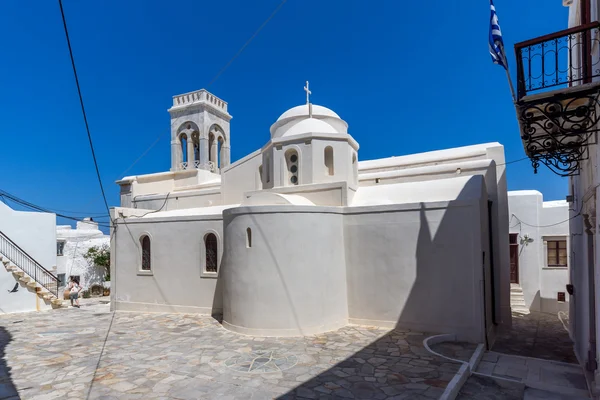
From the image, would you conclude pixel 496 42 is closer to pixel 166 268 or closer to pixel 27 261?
pixel 166 268

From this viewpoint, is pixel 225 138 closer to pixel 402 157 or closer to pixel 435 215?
pixel 402 157

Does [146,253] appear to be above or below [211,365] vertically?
above

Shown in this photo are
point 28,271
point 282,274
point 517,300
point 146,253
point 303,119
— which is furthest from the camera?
point 303,119

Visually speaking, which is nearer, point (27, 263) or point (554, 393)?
point (554, 393)

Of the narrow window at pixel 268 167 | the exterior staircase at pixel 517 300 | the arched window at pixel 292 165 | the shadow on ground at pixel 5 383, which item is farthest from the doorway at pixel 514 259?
the shadow on ground at pixel 5 383

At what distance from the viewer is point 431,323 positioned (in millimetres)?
9195

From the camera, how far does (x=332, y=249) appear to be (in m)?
10.1

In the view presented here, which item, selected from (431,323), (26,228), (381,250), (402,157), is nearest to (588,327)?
(431,323)

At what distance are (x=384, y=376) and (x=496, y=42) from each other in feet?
19.3

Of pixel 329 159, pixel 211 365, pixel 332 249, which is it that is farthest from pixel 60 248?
pixel 211 365

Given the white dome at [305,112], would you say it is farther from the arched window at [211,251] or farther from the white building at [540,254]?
the white building at [540,254]

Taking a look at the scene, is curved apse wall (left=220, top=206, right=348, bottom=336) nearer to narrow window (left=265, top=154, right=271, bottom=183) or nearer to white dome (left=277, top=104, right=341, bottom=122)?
narrow window (left=265, top=154, right=271, bottom=183)

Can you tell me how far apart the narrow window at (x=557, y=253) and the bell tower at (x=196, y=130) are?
17100mm

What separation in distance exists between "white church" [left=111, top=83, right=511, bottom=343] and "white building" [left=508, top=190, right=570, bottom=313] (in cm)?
405
